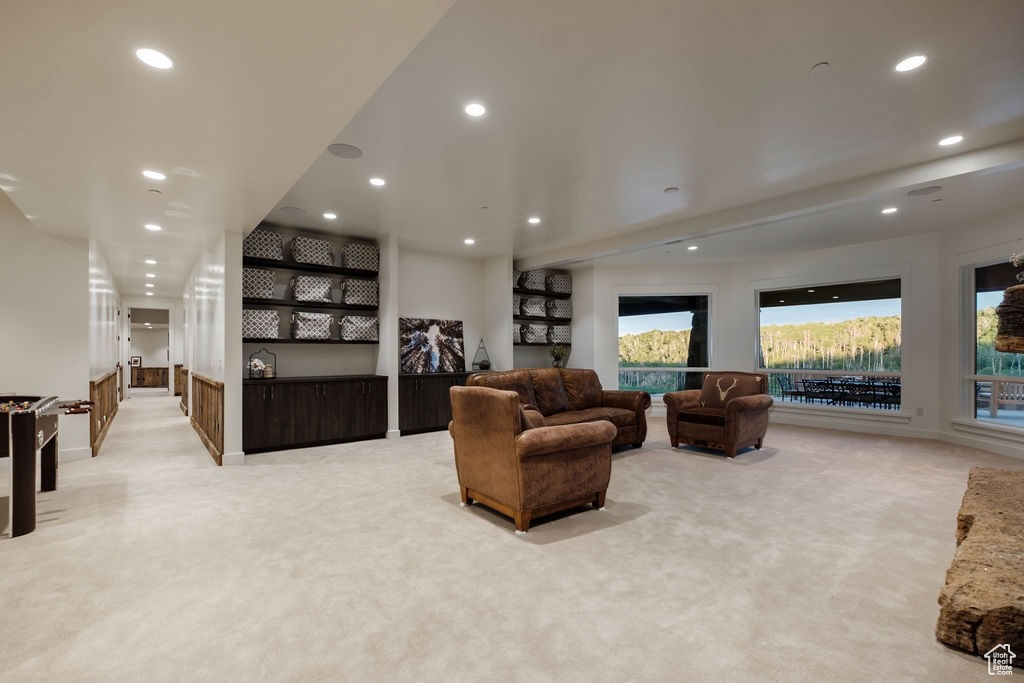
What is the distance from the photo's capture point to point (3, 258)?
4828 millimetres

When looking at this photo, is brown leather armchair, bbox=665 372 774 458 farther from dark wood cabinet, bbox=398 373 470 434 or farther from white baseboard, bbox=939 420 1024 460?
dark wood cabinet, bbox=398 373 470 434

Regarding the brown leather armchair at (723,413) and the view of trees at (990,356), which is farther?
the view of trees at (990,356)

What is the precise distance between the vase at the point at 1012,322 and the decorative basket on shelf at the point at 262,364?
6.05m

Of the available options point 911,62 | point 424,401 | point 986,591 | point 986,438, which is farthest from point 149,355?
point 986,438

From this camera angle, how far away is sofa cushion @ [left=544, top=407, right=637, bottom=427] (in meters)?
4.93

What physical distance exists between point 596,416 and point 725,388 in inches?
67.2

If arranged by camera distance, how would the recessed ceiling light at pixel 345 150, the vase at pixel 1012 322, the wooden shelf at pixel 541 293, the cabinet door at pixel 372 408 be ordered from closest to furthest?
the vase at pixel 1012 322 < the recessed ceiling light at pixel 345 150 < the cabinet door at pixel 372 408 < the wooden shelf at pixel 541 293

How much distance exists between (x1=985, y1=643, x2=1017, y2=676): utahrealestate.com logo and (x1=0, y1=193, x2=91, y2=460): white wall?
7.13 metres

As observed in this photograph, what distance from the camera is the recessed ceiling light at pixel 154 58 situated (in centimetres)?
192

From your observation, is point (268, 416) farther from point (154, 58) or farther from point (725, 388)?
point (725, 388)

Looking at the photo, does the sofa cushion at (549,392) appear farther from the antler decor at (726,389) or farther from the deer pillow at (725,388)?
the antler decor at (726,389)

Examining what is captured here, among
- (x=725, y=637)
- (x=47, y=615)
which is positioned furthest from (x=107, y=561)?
(x=725, y=637)

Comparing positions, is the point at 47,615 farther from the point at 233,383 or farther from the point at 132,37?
the point at 233,383

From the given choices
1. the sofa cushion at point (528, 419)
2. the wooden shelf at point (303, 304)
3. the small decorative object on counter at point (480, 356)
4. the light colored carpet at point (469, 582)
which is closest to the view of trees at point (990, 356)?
the light colored carpet at point (469, 582)
